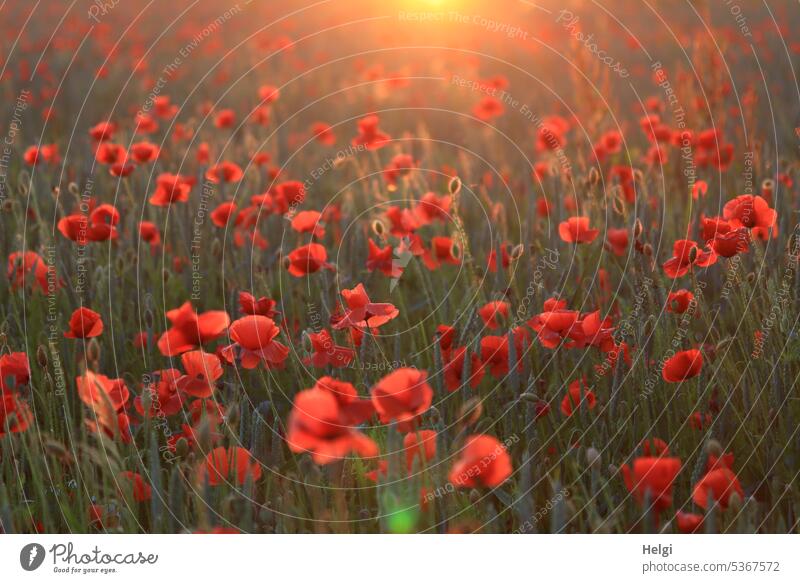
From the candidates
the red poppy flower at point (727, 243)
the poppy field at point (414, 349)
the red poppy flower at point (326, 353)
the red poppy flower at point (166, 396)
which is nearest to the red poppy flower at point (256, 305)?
the poppy field at point (414, 349)

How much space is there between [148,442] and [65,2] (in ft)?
26.3

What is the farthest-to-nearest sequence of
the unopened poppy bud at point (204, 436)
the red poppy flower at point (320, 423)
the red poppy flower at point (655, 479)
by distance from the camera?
1. the unopened poppy bud at point (204, 436)
2. the red poppy flower at point (655, 479)
3. the red poppy flower at point (320, 423)

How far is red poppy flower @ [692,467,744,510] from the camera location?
1.86 metres

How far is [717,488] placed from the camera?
6.16 ft

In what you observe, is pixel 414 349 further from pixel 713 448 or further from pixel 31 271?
pixel 31 271

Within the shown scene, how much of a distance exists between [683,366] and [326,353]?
86cm

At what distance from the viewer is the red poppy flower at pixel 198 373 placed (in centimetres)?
218

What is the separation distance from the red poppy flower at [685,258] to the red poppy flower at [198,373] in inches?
46.3

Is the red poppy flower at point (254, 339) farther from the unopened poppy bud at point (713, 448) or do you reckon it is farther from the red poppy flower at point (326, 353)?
the unopened poppy bud at point (713, 448)

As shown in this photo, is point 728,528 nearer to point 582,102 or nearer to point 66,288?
point 66,288

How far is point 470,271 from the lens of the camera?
2936mm

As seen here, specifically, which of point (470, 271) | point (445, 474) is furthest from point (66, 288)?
point (445, 474)

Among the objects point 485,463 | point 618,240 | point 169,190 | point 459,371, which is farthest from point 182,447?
point 618,240

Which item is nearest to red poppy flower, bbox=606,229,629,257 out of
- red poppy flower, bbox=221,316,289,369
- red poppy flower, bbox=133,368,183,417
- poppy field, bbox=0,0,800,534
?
poppy field, bbox=0,0,800,534
